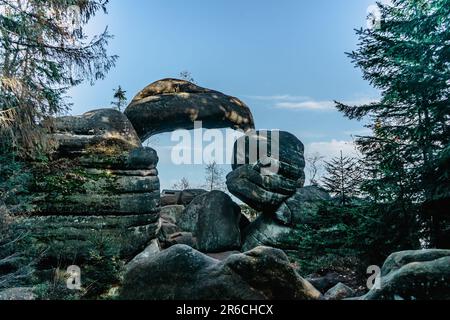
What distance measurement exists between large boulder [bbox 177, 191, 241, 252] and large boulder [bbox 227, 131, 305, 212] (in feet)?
3.30

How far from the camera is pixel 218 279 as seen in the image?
471 cm

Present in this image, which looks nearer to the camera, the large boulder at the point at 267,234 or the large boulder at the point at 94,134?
the large boulder at the point at 94,134

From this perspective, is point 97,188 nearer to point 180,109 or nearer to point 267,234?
point 180,109

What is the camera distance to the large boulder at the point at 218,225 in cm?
1617

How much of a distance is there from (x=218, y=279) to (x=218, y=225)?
11897mm

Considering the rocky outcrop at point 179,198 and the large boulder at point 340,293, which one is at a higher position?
the rocky outcrop at point 179,198

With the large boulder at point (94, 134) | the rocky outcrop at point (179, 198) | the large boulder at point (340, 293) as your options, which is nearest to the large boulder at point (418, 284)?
the large boulder at point (340, 293)

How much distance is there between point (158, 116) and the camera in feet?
51.9

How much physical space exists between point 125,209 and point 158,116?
19.5 ft

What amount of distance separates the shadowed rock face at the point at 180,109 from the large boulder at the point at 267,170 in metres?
1.72

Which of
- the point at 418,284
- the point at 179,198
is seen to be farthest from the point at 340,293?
the point at 179,198

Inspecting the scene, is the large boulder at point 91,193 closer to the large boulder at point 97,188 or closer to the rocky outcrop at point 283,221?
the large boulder at point 97,188

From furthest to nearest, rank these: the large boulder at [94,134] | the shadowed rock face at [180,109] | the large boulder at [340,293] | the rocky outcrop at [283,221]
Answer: the rocky outcrop at [283,221] → the shadowed rock face at [180,109] → the large boulder at [94,134] → the large boulder at [340,293]
